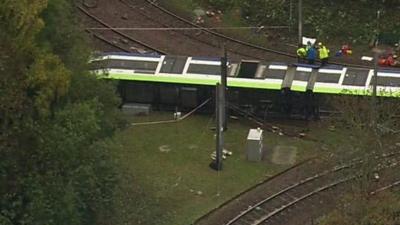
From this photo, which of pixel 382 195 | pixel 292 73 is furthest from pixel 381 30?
pixel 382 195

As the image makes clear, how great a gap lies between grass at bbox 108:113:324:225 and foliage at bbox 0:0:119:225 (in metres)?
2.88

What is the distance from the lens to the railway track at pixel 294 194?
2817 cm

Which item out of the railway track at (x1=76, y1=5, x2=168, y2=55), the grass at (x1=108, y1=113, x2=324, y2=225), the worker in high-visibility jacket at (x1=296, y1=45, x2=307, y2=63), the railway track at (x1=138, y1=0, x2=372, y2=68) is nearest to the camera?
the grass at (x1=108, y1=113, x2=324, y2=225)

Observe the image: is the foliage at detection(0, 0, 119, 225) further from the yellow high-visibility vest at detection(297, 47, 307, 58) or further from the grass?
the yellow high-visibility vest at detection(297, 47, 307, 58)

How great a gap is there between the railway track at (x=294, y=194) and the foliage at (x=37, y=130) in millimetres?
7152

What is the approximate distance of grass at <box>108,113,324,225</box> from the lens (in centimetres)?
2848

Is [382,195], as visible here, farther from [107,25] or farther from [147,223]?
[107,25]

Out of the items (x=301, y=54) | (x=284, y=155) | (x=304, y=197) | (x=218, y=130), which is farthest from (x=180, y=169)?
(x=301, y=54)

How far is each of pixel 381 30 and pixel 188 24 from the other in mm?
10493

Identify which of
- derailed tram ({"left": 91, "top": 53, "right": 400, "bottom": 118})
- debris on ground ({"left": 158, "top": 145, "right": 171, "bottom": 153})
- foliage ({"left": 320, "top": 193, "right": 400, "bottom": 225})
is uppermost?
derailed tram ({"left": 91, "top": 53, "right": 400, "bottom": 118})

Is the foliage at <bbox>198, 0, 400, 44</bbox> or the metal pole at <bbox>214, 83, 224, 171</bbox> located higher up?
the foliage at <bbox>198, 0, 400, 44</bbox>

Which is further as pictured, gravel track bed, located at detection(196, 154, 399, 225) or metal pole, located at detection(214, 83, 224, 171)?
metal pole, located at detection(214, 83, 224, 171)

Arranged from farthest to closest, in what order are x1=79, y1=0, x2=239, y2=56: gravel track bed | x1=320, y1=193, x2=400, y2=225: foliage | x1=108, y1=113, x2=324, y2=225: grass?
x1=79, y1=0, x2=239, y2=56: gravel track bed → x1=108, y1=113, x2=324, y2=225: grass → x1=320, y1=193, x2=400, y2=225: foliage

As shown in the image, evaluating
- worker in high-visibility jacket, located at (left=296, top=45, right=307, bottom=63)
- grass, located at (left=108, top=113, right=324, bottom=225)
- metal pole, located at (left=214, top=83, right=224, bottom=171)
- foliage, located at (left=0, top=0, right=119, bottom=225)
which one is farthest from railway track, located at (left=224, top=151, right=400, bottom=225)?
worker in high-visibility jacket, located at (left=296, top=45, right=307, bottom=63)
